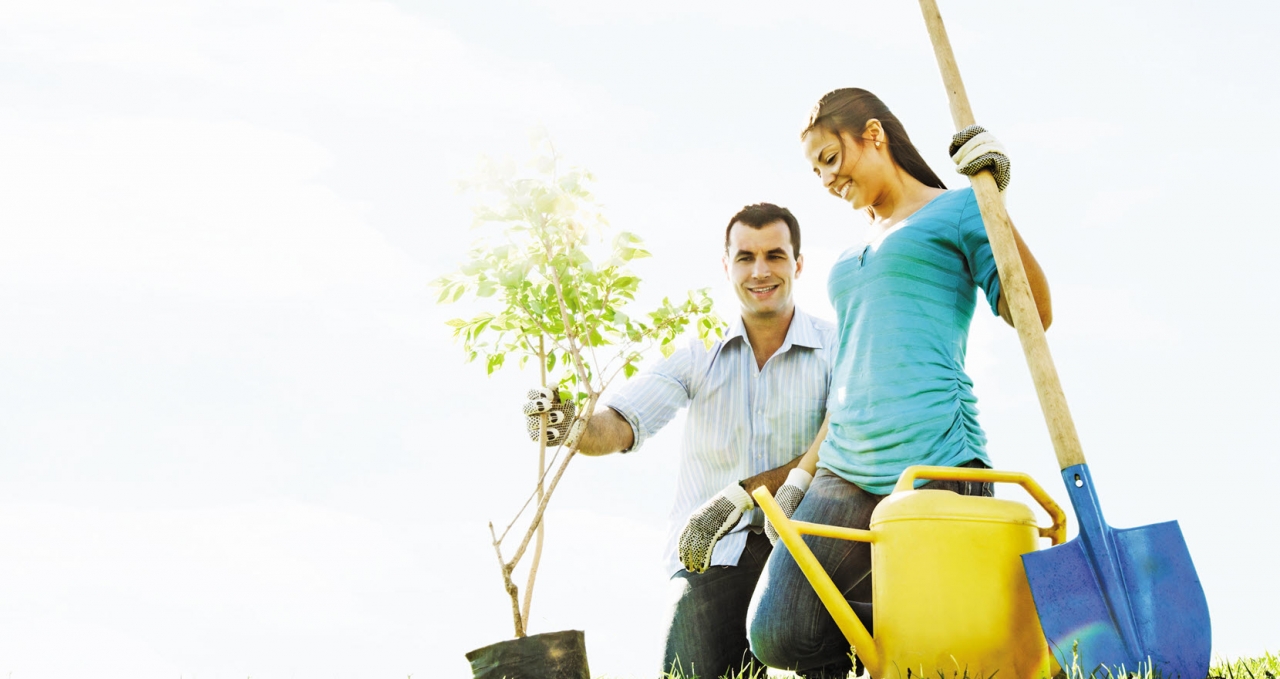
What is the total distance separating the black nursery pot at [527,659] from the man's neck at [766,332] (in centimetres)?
169

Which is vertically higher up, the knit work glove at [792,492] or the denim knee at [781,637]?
the knit work glove at [792,492]

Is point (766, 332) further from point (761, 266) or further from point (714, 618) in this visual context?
point (714, 618)

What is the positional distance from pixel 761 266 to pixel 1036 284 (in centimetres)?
→ 140

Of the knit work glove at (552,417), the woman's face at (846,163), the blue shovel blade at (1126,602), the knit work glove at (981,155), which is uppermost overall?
the woman's face at (846,163)

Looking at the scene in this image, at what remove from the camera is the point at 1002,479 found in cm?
249

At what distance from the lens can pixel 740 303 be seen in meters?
4.07

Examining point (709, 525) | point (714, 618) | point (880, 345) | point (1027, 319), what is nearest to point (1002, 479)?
point (1027, 319)

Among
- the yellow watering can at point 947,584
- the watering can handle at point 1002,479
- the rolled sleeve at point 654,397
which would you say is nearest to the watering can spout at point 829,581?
the yellow watering can at point 947,584

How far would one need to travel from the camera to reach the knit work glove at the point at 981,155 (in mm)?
2596

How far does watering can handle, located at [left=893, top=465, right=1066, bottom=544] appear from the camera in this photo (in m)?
2.47

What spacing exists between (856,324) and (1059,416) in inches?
25.8

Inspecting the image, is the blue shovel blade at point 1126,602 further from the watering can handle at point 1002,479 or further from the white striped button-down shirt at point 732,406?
the white striped button-down shirt at point 732,406

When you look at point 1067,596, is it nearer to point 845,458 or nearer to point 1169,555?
point 1169,555

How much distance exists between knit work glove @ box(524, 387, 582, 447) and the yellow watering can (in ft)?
2.83
